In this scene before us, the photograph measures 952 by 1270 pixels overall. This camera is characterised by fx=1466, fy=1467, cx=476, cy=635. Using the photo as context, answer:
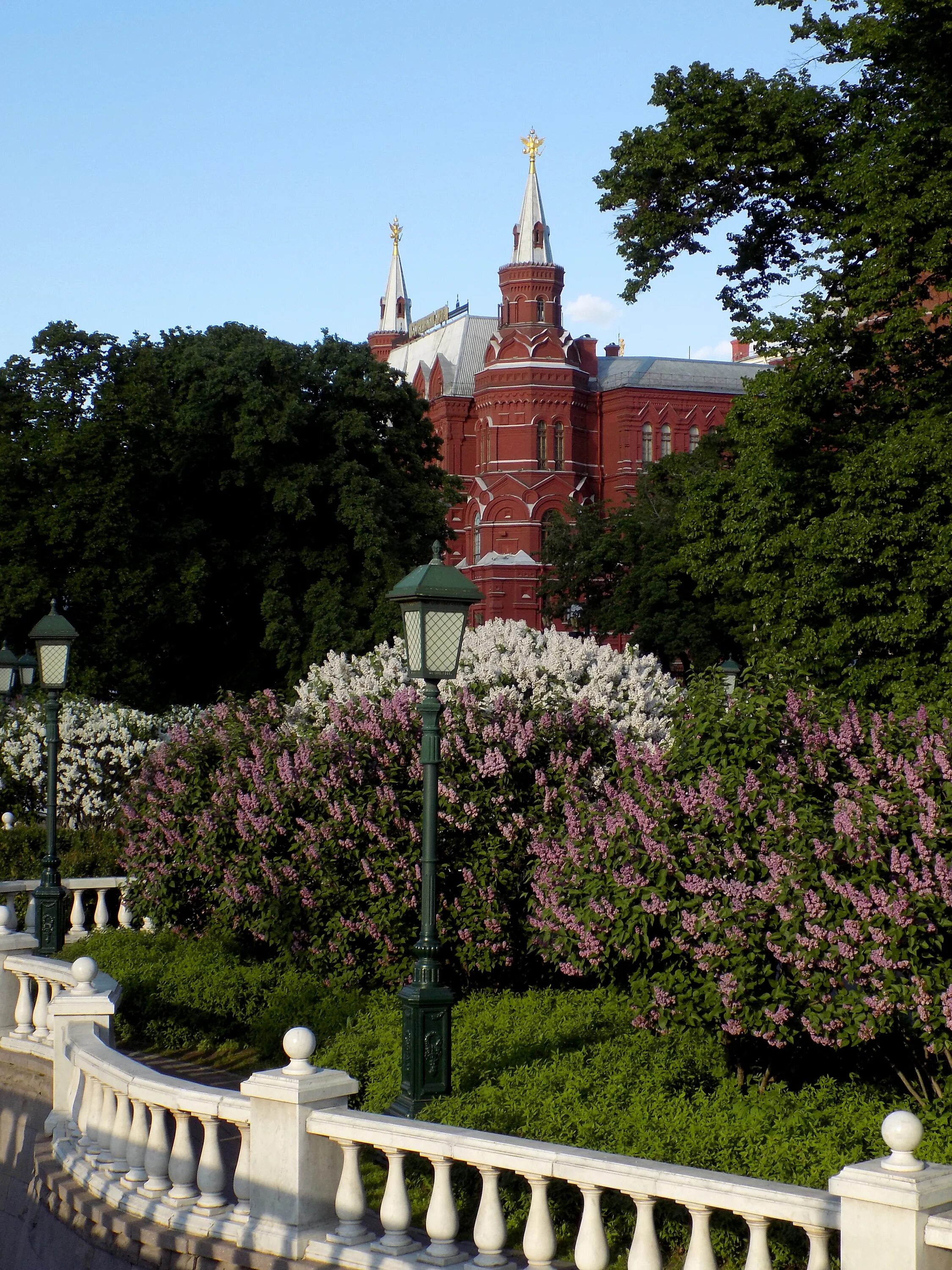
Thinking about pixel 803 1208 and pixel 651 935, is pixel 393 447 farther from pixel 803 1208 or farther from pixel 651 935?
pixel 803 1208

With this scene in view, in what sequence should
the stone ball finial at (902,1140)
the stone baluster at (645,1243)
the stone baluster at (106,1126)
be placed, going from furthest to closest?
the stone baluster at (106,1126) < the stone baluster at (645,1243) < the stone ball finial at (902,1140)

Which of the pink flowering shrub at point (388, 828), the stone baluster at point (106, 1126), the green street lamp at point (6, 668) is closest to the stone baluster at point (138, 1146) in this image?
the stone baluster at point (106, 1126)

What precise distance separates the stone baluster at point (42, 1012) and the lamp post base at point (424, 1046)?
12.4ft

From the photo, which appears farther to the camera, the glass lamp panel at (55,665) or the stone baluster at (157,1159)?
the glass lamp panel at (55,665)

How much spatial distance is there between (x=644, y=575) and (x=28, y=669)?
25.2m

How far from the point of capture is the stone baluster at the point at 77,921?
16.5m

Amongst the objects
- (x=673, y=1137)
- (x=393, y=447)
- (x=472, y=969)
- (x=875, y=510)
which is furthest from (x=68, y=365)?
(x=673, y=1137)

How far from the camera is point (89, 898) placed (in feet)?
61.8

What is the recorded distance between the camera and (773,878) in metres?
8.63

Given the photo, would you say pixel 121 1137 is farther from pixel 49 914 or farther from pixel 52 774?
pixel 52 774

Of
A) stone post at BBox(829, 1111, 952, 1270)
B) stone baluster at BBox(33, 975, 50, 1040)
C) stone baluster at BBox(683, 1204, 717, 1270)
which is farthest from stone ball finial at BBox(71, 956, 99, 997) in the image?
stone post at BBox(829, 1111, 952, 1270)

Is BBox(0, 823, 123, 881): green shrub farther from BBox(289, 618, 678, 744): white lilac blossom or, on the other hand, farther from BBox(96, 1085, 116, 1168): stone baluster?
BBox(96, 1085, 116, 1168): stone baluster

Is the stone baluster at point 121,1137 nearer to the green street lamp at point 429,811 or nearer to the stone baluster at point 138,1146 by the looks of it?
the stone baluster at point 138,1146

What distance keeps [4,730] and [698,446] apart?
2665 centimetres
